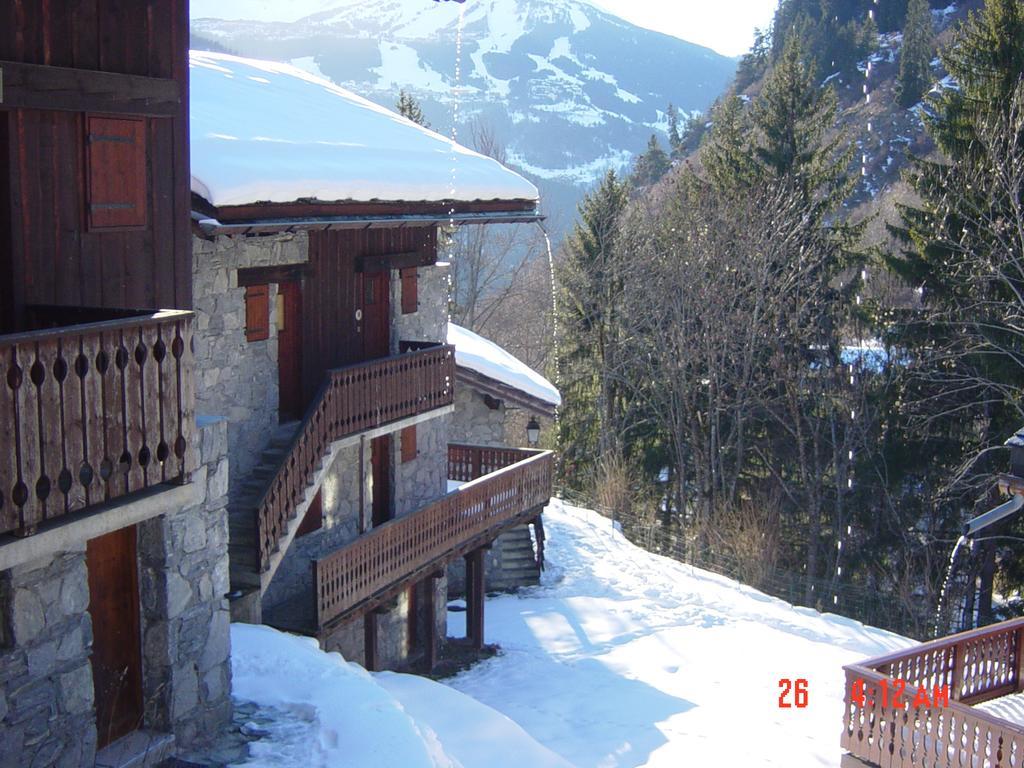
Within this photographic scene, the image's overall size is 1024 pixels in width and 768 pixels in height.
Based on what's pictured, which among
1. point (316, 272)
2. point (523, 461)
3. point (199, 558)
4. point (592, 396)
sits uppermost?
point (316, 272)

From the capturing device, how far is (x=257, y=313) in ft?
42.6

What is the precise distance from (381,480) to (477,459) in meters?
4.56

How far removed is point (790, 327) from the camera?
29953 millimetres

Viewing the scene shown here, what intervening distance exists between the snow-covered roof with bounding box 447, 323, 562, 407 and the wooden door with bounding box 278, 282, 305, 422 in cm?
680

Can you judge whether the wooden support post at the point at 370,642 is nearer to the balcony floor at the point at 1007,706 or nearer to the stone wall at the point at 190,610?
the stone wall at the point at 190,610

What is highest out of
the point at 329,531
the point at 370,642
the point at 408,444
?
the point at 408,444

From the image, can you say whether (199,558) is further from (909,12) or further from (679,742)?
(909,12)

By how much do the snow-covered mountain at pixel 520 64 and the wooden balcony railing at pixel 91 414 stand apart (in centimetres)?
9148

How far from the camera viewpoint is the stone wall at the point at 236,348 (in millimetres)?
12117

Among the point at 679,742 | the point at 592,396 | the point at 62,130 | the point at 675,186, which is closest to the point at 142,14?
the point at 62,130

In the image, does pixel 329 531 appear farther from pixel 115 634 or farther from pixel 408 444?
pixel 115 634

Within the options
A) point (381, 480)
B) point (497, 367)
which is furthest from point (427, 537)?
point (497, 367)

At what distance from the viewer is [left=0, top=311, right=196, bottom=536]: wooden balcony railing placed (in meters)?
5.82

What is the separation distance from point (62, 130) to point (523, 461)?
1226cm
